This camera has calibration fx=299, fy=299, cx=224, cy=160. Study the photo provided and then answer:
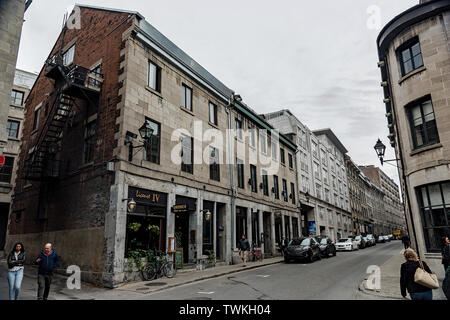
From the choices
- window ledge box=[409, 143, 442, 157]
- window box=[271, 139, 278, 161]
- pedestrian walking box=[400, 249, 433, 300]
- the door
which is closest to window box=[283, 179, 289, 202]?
window box=[271, 139, 278, 161]

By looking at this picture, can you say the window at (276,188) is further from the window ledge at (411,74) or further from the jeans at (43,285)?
the jeans at (43,285)

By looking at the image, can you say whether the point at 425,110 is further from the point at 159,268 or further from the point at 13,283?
the point at 13,283

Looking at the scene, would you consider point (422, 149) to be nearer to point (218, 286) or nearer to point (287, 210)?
point (218, 286)

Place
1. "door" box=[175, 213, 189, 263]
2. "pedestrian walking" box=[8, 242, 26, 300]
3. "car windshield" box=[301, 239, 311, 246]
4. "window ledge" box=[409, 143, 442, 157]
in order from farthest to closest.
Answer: "car windshield" box=[301, 239, 311, 246] < "door" box=[175, 213, 189, 263] < "window ledge" box=[409, 143, 442, 157] < "pedestrian walking" box=[8, 242, 26, 300]

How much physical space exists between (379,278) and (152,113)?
12.4 m

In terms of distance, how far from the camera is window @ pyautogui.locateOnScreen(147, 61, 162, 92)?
50.7 ft

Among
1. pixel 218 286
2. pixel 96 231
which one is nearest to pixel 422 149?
pixel 218 286

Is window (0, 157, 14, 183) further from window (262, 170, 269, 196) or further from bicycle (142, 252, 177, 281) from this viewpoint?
window (262, 170, 269, 196)

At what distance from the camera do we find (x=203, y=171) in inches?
707

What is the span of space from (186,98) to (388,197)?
98360 millimetres

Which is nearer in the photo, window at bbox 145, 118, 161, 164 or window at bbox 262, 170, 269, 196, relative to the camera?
window at bbox 145, 118, 161, 164

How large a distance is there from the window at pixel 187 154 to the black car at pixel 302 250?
868 cm

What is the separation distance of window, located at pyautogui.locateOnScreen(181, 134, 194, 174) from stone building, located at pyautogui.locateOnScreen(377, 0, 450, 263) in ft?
34.7

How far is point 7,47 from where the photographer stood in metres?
10.5
